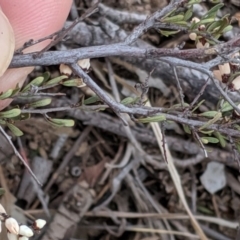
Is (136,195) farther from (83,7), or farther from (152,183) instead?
(83,7)

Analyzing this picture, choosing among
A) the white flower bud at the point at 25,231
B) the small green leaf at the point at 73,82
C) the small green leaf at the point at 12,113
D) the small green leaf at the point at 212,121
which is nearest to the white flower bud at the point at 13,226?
the white flower bud at the point at 25,231

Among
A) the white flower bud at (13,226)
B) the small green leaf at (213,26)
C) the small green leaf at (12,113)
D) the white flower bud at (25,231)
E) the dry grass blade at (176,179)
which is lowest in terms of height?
the dry grass blade at (176,179)

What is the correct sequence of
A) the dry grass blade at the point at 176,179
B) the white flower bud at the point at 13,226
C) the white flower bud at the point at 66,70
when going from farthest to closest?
the dry grass blade at the point at 176,179
the white flower bud at the point at 66,70
the white flower bud at the point at 13,226

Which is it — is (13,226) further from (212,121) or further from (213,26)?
(213,26)

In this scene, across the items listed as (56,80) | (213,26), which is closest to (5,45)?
(56,80)

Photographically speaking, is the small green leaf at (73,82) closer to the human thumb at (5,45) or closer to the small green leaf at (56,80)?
the small green leaf at (56,80)

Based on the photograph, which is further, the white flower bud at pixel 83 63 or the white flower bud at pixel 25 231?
the white flower bud at pixel 83 63

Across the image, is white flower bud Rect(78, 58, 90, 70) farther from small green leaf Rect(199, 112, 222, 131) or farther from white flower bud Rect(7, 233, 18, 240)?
white flower bud Rect(7, 233, 18, 240)

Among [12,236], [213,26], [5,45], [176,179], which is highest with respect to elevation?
[5,45]
